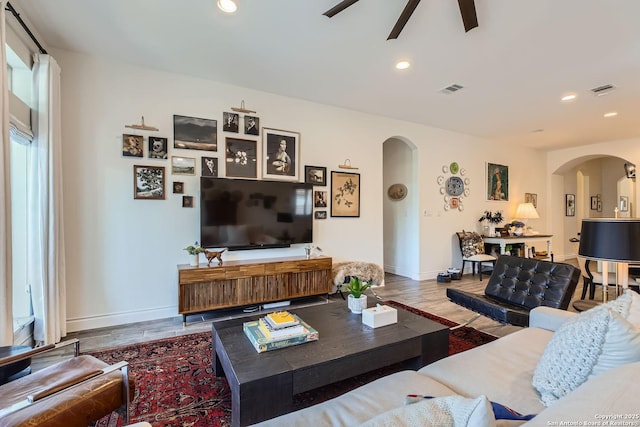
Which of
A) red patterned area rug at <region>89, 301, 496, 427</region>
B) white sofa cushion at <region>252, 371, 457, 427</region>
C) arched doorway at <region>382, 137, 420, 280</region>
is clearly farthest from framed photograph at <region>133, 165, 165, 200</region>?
arched doorway at <region>382, 137, 420, 280</region>

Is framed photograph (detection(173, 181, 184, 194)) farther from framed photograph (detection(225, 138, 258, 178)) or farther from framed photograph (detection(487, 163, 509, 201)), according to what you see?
framed photograph (detection(487, 163, 509, 201))

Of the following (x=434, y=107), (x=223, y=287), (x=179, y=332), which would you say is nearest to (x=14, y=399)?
(x=179, y=332)

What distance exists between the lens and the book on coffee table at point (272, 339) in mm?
1705

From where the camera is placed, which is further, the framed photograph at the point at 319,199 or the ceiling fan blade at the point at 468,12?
the framed photograph at the point at 319,199

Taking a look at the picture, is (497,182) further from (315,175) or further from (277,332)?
(277,332)

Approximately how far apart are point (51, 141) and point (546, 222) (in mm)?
9462

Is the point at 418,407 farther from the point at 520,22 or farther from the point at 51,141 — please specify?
the point at 51,141

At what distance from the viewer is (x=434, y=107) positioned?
4477 millimetres

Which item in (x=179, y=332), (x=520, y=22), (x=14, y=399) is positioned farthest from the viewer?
(x=179, y=332)

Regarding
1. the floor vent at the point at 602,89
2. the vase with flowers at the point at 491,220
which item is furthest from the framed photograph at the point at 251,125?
the vase with flowers at the point at 491,220

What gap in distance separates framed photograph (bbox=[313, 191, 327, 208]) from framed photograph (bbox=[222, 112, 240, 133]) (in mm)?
1387

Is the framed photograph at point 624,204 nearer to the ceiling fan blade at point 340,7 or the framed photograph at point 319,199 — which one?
the framed photograph at point 319,199

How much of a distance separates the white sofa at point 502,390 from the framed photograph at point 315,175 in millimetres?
3044

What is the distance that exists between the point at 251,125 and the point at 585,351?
3.70 meters
